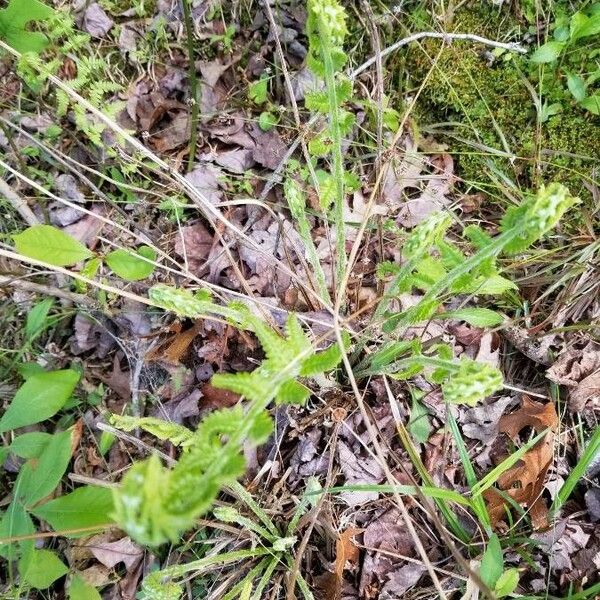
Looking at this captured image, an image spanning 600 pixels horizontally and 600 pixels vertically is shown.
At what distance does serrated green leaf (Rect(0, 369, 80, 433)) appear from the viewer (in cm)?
190

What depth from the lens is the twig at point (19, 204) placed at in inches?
88.8

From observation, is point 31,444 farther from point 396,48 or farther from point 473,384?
point 396,48

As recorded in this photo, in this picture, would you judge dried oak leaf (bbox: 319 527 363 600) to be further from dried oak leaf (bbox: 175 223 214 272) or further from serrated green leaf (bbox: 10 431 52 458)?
dried oak leaf (bbox: 175 223 214 272)

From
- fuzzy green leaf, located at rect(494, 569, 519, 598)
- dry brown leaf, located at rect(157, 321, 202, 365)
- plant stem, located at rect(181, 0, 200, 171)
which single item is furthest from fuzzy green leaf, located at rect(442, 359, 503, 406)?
plant stem, located at rect(181, 0, 200, 171)

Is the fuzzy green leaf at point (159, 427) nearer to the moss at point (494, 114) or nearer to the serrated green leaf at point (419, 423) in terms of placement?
the serrated green leaf at point (419, 423)

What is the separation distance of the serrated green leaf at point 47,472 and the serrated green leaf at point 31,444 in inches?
3.9

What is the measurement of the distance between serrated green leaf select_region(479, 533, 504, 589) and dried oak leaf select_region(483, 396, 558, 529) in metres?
0.19

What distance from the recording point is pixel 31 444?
6.37 feet

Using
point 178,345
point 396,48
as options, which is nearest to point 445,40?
point 396,48

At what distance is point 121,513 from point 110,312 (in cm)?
158

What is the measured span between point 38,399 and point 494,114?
2.13 meters

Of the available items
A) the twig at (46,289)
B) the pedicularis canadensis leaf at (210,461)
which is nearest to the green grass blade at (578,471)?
the pedicularis canadensis leaf at (210,461)

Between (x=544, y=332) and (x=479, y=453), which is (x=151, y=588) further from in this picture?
(x=544, y=332)

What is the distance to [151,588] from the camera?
164 cm
